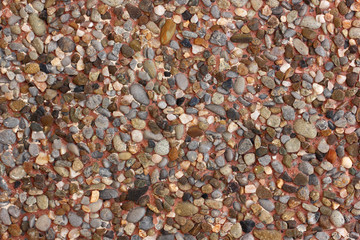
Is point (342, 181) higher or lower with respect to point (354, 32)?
lower

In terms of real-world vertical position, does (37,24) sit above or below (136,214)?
above

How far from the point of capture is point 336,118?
96 centimetres

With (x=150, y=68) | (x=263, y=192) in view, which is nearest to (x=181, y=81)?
(x=150, y=68)

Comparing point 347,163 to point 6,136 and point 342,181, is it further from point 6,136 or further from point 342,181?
point 6,136

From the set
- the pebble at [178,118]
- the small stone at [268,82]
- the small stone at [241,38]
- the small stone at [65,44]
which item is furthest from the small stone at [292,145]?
the small stone at [65,44]

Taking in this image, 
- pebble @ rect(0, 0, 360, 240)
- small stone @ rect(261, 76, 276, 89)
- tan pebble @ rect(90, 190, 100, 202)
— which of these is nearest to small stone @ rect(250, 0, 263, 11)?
pebble @ rect(0, 0, 360, 240)

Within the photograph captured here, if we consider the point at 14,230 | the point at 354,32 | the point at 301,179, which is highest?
the point at 354,32

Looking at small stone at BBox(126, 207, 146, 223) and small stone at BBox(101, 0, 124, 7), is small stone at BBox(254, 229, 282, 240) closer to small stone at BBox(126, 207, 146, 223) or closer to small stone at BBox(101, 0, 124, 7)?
small stone at BBox(126, 207, 146, 223)

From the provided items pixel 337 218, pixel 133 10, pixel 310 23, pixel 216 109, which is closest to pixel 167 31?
pixel 133 10

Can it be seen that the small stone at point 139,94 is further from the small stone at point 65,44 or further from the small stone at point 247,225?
the small stone at point 247,225

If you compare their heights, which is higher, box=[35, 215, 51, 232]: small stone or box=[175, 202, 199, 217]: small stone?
box=[175, 202, 199, 217]: small stone

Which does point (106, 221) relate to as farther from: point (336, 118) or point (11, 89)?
point (336, 118)

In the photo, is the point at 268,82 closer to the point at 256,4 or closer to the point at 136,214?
the point at 256,4

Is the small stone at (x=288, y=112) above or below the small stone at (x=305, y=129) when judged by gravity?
above
